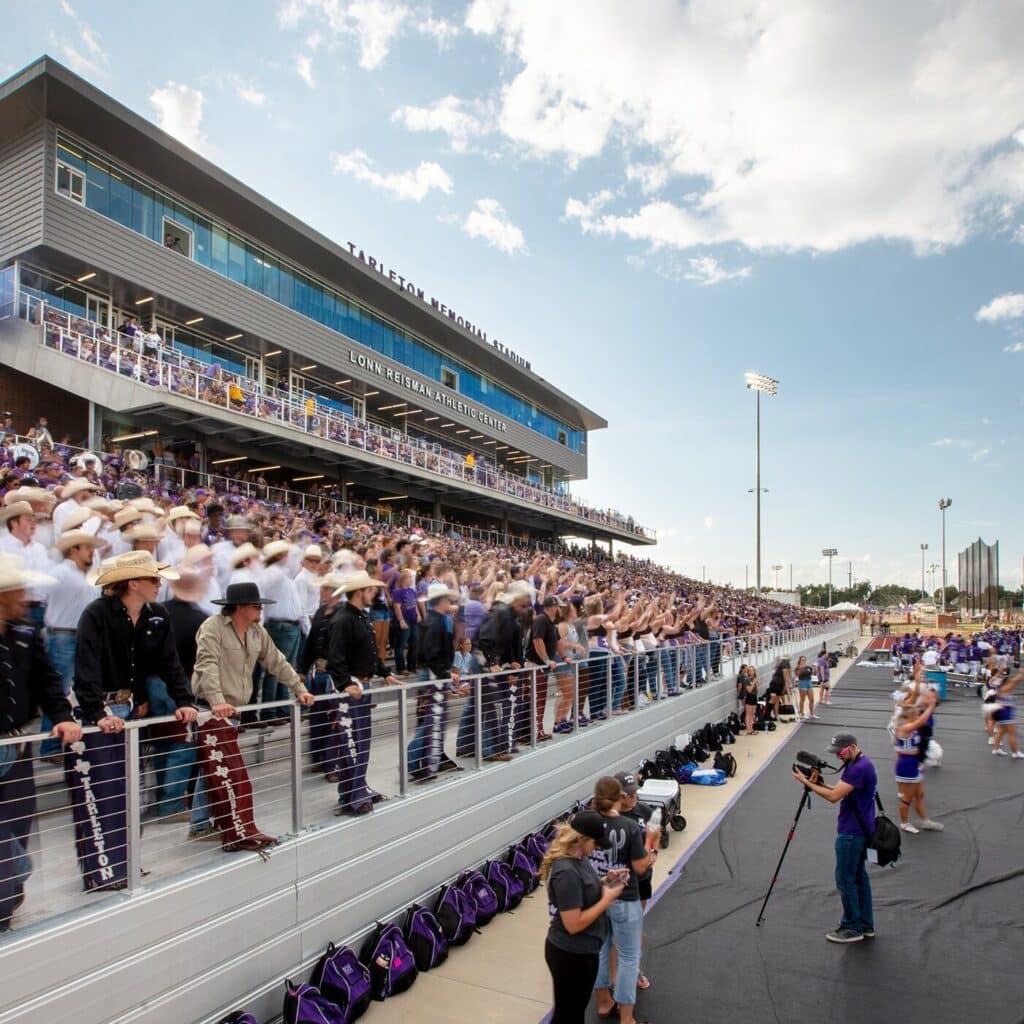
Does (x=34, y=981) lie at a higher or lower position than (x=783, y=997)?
higher

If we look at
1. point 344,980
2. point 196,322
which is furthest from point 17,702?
point 196,322

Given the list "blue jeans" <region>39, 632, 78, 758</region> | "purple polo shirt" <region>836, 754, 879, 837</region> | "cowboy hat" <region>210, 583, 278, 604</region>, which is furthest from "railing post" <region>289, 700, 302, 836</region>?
"purple polo shirt" <region>836, 754, 879, 837</region>

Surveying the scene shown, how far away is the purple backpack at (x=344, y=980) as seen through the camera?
5125 mm

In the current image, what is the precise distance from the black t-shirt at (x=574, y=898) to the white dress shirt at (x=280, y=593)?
378 centimetres

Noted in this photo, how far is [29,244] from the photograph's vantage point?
77.1 feet

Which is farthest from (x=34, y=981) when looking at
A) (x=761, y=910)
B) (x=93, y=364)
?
(x=93, y=364)

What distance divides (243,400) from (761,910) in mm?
22219

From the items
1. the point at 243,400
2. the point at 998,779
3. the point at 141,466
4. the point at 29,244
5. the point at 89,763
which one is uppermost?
the point at 29,244

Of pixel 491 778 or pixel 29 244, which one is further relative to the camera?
pixel 29 244

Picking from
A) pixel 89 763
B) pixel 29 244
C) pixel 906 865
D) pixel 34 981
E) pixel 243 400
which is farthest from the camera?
pixel 243 400

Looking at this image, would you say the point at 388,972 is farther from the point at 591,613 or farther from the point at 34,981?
the point at 591,613

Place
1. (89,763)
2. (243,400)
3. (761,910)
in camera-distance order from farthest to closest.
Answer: (243,400)
(761,910)
(89,763)

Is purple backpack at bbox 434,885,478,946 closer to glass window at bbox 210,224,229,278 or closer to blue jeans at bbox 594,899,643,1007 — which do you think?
blue jeans at bbox 594,899,643,1007

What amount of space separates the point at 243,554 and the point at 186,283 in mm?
24356
